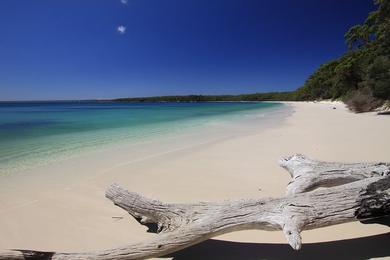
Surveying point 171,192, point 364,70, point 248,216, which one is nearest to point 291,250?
point 248,216

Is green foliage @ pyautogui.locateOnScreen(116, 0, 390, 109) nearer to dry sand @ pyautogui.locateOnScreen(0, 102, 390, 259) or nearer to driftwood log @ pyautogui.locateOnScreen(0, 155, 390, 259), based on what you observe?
dry sand @ pyautogui.locateOnScreen(0, 102, 390, 259)

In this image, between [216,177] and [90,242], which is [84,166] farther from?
[90,242]

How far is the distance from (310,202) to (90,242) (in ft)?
7.79

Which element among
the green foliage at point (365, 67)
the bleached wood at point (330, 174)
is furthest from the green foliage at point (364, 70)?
the bleached wood at point (330, 174)

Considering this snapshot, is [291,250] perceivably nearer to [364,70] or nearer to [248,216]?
[248,216]

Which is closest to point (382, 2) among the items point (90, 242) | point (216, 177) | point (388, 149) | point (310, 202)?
point (388, 149)

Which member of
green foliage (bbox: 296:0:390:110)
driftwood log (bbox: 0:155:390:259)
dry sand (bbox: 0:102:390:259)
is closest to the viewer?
driftwood log (bbox: 0:155:390:259)

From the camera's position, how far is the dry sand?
2.67m

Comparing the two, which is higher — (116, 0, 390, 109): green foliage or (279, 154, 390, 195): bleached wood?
(116, 0, 390, 109): green foliage

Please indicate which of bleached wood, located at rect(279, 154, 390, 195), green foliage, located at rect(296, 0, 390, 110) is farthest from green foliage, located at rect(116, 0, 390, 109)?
bleached wood, located at rect(279, 154, 390, 195)

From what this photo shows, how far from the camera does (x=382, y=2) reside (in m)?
16.5

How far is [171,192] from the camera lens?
173 inches

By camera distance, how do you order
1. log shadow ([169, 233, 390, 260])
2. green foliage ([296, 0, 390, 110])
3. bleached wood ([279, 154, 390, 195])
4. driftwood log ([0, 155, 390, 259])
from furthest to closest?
green foliage ([296, 0, 390, 110]) < bleached wood ([279, 154, 390, 195]) < log shadow ([169, 233, 390, 260]) < driftwood log ([0, 155, 390, 259])

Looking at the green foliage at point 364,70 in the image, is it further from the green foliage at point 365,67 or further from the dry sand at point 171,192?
the dry sand at point 171,192
